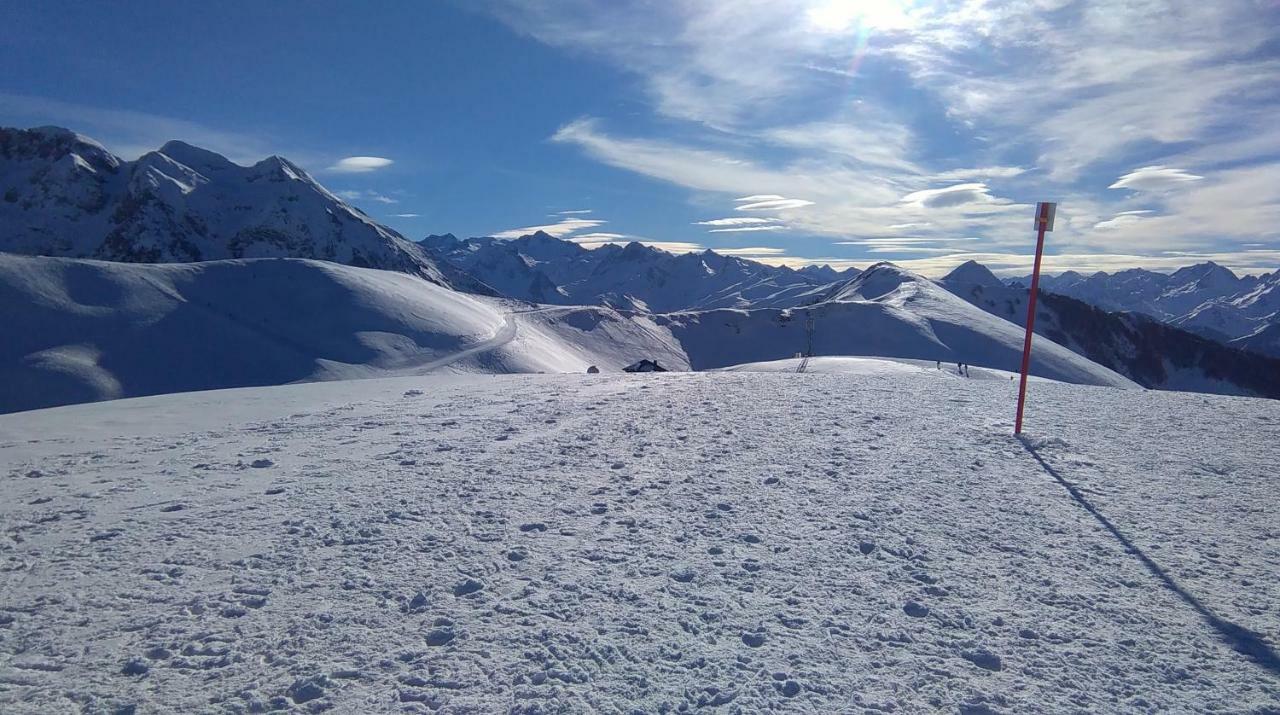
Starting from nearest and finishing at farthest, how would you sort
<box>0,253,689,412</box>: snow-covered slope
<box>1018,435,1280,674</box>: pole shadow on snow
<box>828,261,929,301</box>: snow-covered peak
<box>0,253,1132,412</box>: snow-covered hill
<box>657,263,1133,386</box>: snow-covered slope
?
<box>1018,435,1280,674</box>: pole shadow on snow → <box>0,253,689,412</box>: snow-covered slope → <box>0,253,1132,412</box>: snow-covered hill → <box>657,263,1133,386</box>: snow-covered slope → <box>828,261,929,301</box>: snow-covered peak

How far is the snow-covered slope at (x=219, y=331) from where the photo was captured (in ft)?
119

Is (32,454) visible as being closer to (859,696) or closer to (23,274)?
(859,696)

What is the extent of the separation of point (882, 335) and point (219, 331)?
67.3 metres

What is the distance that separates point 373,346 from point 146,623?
41539mm

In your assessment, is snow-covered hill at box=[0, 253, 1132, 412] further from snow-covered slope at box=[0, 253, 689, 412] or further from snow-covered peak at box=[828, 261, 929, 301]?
snow-covered peak at box=[828, 261, 929, 301]

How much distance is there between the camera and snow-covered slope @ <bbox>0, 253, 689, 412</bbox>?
3638 centimetres

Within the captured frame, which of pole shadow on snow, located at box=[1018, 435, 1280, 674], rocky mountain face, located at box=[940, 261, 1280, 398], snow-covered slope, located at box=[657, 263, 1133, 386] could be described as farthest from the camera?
rocky mountain face, located at box=[940, 261, 1280, 398]

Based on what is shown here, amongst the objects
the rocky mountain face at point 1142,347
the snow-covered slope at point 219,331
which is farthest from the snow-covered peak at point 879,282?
the snow-covered slope at point 219,331

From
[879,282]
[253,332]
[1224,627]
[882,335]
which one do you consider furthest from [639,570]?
[879,282]

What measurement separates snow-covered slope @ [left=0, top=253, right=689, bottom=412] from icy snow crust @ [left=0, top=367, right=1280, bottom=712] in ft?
102

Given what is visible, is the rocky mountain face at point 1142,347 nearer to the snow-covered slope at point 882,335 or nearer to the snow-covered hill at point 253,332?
the snow-covered slope at point 882,335

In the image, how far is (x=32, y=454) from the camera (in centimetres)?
924

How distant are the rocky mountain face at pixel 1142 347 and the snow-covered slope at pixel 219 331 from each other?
10281 centimetres

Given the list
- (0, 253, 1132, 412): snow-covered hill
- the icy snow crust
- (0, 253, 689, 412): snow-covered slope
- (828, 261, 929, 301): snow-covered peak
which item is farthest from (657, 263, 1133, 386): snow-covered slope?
the icy snow crust
